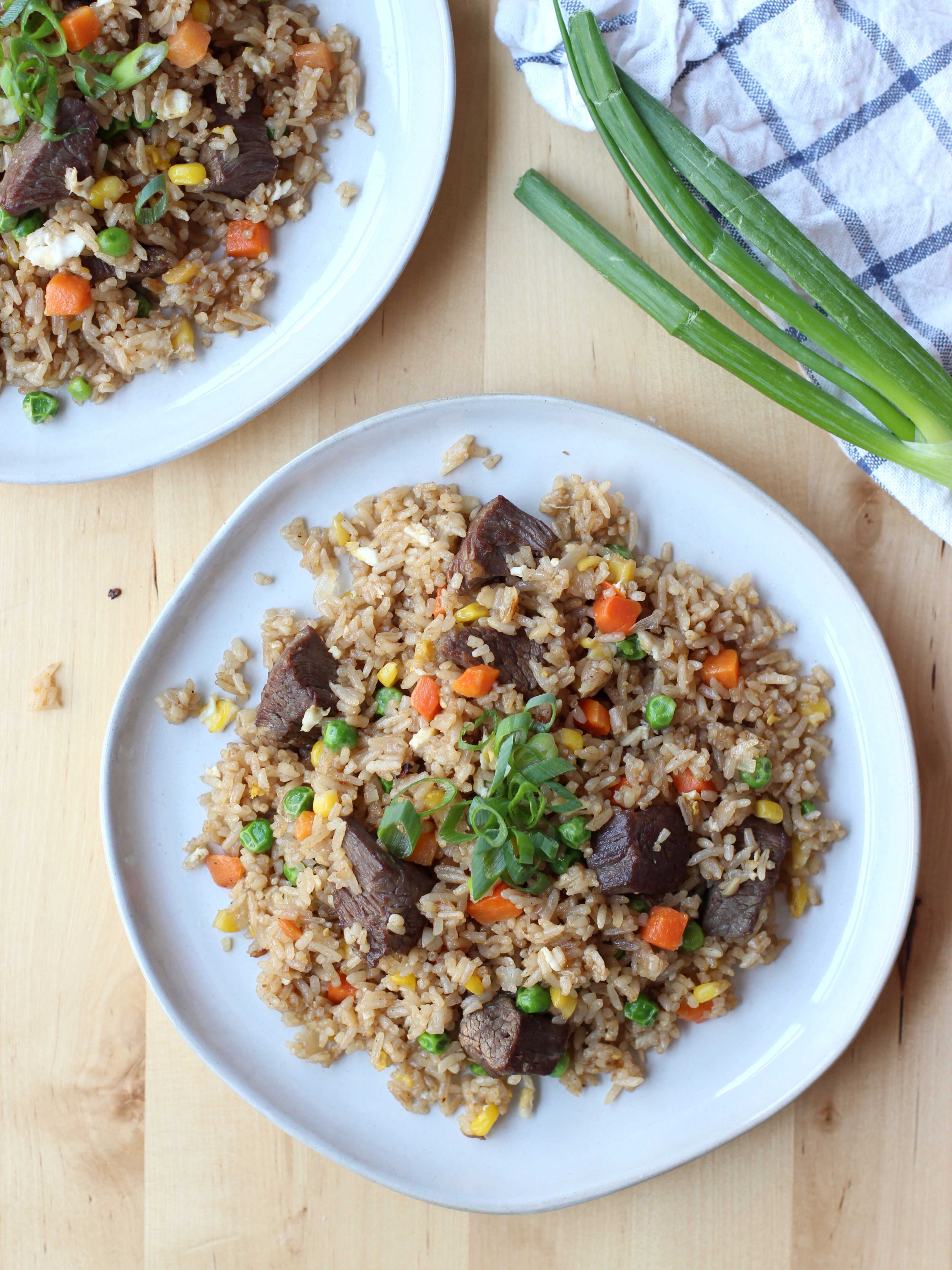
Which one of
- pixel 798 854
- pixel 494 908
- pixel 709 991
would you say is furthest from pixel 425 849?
pixel 798 854

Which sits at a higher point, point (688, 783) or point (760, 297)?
point (760, 297)

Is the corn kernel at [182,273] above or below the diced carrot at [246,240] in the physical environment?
below

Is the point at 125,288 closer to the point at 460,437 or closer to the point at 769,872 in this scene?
the point at 460,437

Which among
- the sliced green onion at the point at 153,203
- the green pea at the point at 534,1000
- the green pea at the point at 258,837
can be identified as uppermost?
the sliced green onion at the point at 153,203

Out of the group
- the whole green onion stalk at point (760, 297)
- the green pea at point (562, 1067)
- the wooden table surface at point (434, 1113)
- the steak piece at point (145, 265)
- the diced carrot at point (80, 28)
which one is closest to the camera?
the whole green onion stalk at point (760, 297)

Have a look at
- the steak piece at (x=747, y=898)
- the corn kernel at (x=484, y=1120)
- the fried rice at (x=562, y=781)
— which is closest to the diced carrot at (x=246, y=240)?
the fried rice at (x=562, y=781)

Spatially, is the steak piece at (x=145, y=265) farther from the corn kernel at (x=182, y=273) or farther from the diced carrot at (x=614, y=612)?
the diced carrot at (x=614, y=612)

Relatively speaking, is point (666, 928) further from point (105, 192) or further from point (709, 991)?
point (105, 192)

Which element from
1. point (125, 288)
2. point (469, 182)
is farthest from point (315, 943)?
point (469, 182)
